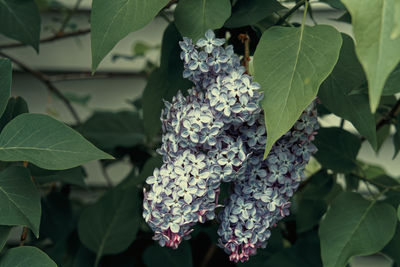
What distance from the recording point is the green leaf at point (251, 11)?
0.69 m

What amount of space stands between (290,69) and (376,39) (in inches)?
5.7

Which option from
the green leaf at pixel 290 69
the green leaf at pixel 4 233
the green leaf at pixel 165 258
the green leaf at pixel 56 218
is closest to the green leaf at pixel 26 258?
the green leaf at pixel 4 233

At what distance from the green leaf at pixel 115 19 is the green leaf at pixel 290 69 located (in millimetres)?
128

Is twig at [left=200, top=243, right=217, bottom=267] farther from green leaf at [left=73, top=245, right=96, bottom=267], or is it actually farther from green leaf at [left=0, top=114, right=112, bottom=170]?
green leaf at [left=0, top=114, right=112, bottom=170]

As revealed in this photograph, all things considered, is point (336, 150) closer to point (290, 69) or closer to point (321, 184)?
point (321, 184)

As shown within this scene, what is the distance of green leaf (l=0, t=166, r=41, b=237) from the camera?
24.6 inches

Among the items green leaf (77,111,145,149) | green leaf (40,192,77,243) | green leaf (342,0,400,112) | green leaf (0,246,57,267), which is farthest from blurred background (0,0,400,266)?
green leaf (342,0,400,112)

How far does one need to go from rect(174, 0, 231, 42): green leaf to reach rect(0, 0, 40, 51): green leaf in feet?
0.94

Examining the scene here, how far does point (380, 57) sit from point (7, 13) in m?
0.60

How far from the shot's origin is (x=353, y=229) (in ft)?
2.42

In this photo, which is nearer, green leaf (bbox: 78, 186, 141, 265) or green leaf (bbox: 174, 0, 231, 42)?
green leaf (bbox: 174, 0, 231, 42)

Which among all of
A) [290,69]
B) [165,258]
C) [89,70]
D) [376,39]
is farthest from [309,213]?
[89,70]

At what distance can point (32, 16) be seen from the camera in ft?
2.79

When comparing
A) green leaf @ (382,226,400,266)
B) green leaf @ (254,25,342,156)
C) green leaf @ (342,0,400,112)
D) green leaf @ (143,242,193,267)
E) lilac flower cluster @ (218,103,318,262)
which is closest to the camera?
green leaf @ (342,0,400,112)
